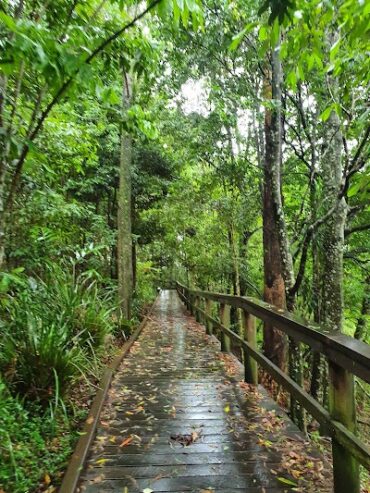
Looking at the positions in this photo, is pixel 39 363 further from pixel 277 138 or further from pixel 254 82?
pixel 254 82

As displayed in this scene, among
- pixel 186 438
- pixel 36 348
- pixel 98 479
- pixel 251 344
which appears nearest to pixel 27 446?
pixel 98 479

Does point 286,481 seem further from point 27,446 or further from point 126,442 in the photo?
point 27,446

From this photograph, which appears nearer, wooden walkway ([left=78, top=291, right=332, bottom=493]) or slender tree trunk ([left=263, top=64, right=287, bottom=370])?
wooden walkway ([left=78, top=291, right=332, bottom=493])

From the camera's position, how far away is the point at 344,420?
7.70ft

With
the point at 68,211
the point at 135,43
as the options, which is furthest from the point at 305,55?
the point at 68,211

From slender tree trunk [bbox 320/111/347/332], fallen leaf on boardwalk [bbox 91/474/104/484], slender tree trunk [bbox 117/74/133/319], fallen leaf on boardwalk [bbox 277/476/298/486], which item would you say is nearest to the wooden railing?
fallen leaf on boardwalk [bbox 277/476/298/486]

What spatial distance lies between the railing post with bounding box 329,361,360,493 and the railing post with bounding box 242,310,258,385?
2371 millimetres

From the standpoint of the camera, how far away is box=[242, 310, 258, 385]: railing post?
4793mm

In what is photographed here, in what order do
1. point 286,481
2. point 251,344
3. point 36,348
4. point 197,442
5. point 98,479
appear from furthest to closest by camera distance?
point 251,344 < point 36,348 < point 197,442 < point 98,479 < point 286,481

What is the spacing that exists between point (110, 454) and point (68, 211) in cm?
399

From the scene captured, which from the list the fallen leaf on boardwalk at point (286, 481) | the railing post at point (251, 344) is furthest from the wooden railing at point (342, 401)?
the railing post at point (251, 344)

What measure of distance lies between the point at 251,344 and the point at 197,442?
61.7 inches

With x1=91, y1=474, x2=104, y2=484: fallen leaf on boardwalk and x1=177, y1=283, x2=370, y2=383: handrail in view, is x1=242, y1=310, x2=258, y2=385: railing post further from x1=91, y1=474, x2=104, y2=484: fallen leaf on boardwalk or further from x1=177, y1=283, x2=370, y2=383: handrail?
x1=91, y1=474, x2=104, y2=484: fallen leaf on boardwalk

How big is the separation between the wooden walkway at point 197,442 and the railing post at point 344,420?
0.39 meters
